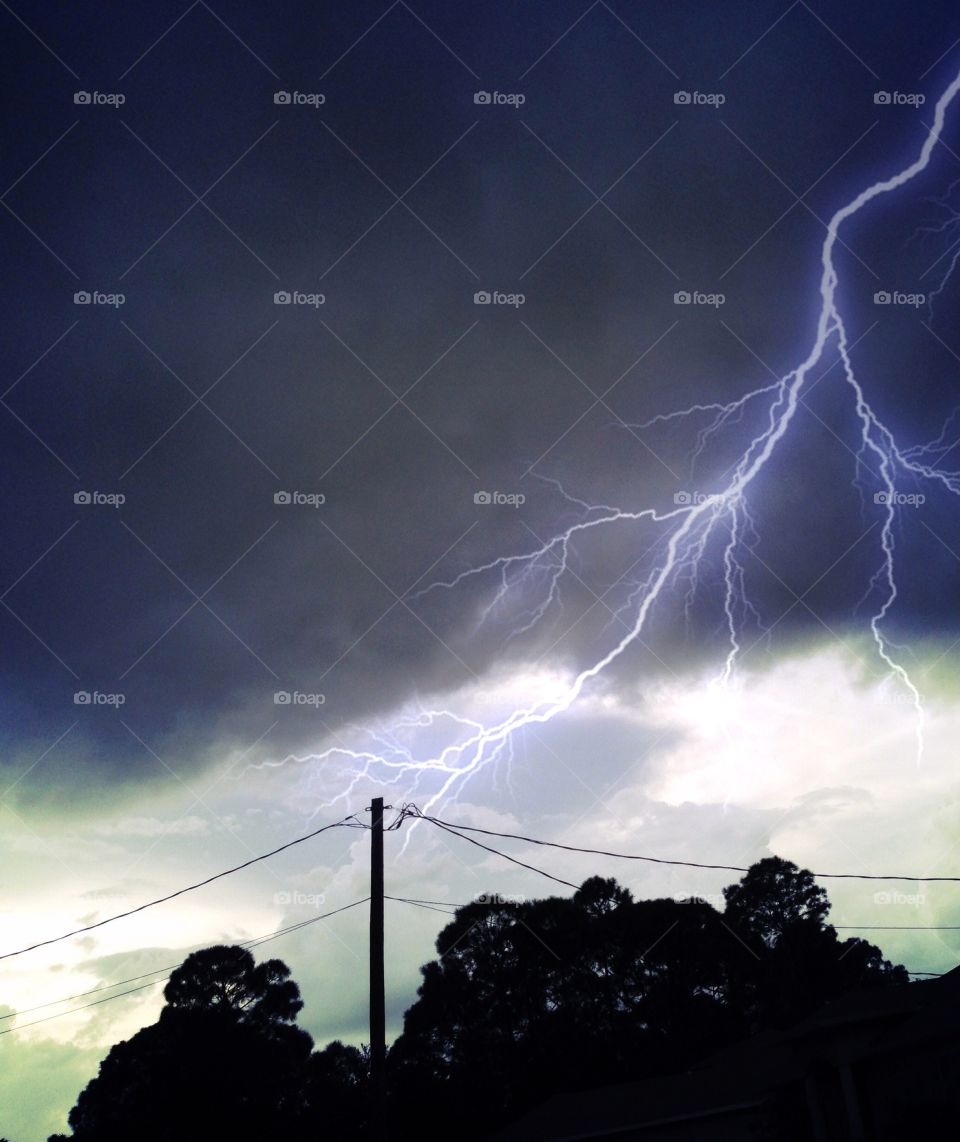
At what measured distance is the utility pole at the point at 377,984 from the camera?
11.6m

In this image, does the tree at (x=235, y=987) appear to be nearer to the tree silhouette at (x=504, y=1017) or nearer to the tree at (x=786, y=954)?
the tree silhouette at (x=504, y=1017)

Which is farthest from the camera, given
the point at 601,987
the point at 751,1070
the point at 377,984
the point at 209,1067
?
the point at 601,987

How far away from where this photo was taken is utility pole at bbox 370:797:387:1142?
11.6 m

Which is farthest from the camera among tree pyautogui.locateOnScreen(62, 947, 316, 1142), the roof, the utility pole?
tree pyautogui.locateOnScreen(62, 947, 316, 1142)

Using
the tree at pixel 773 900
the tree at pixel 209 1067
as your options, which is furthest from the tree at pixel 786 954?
the tree at pixel 209 1067

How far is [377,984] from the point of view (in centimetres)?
1225

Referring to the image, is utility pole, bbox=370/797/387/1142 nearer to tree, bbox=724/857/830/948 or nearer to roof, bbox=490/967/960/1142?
roof, bbox=490/967/960/1142

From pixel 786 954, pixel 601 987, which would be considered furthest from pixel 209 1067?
pixel 786 954

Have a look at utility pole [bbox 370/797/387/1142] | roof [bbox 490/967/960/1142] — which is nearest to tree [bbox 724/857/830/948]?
roof [bbox 490/967/960/1142]

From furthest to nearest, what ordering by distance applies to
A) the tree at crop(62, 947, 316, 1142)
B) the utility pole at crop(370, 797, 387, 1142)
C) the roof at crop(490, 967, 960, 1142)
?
the tree at crop(62, 947, 316, 1142) < the roof at crop(490, 967, 960, 1142) < the utility pole at crop(370, 797, 387, 1142)

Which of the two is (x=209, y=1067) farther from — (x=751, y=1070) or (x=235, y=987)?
(x=751, y=1070)

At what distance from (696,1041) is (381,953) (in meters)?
24.5

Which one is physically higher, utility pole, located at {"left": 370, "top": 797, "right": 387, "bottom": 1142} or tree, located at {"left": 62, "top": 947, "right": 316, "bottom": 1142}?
utility pole, located at {"left": 370, "top": 797, "right": 387, "bottom": 1142}

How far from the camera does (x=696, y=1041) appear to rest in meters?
31.9
